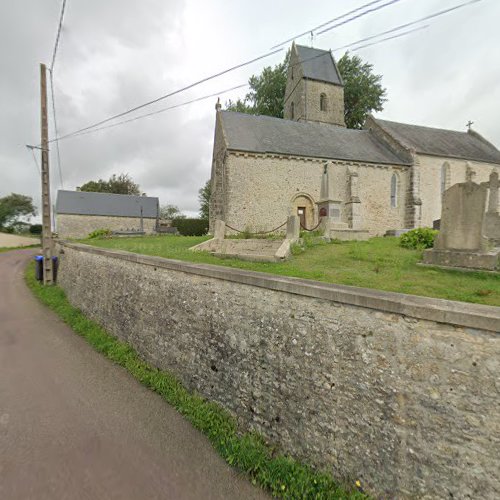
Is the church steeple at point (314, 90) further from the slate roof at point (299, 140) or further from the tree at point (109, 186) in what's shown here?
the tree at point (109, 186)

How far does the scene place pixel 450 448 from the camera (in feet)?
9.47

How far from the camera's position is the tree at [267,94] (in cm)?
3366

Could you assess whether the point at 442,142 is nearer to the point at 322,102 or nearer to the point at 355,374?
the point at 322,102

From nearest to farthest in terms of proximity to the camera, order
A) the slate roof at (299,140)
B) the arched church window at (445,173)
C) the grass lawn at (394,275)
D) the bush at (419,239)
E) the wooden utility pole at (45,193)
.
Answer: the grass lawn at (394,275) → the bush at (419,239) → the wooden utility pole at (45,193) → the slate roof at (299,140) → the arched church window at (445,173)

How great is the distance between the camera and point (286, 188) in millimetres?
17625

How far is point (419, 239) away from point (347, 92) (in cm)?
3042

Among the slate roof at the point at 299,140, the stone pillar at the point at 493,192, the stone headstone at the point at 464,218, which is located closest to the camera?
the stone headstone at the point at 464,218

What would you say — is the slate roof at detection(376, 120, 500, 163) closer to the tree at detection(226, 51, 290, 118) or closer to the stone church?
the stone church

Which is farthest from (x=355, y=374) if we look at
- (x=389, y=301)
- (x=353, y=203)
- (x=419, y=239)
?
(x=353, y=203)

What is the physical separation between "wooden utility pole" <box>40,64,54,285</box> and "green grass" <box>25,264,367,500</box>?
8491 millimetres

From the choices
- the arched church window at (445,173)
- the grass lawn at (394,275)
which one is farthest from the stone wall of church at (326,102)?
the grass lawn at (394,275)

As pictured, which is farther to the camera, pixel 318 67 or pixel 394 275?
pixel 318 67

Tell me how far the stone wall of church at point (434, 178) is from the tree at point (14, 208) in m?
63.6

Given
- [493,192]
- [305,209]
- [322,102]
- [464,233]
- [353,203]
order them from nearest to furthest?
[464,233]
[493,192]
[353,203]
[305,209]
[322,102]
